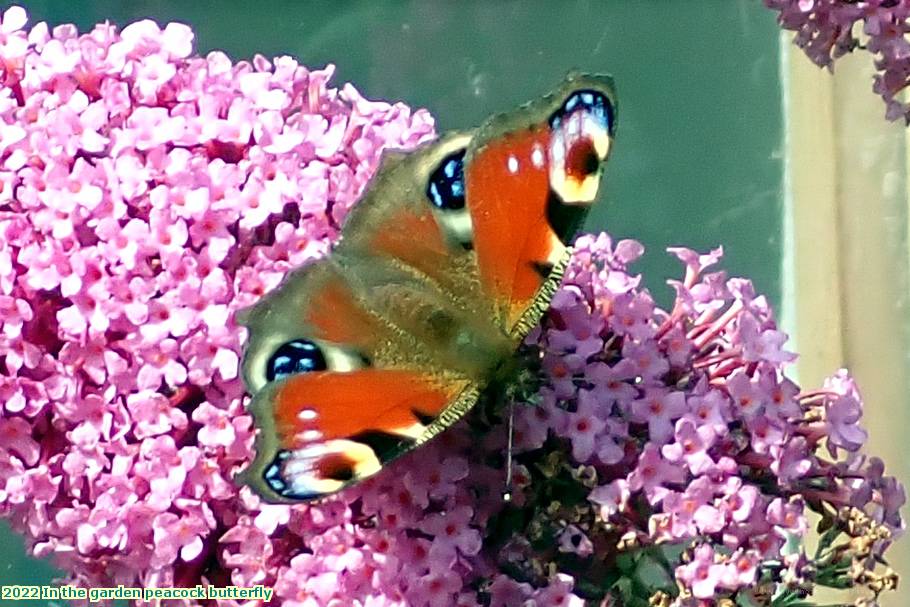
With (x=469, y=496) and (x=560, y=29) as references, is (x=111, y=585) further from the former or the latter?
(x=560, y=29)

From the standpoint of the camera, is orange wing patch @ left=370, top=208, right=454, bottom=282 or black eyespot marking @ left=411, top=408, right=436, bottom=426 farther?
orange wing patch @ left=370, top=208, right=454, bottom=282

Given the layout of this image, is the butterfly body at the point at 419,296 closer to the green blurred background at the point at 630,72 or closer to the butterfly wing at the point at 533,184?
the butterfly wing at the point at 533,184

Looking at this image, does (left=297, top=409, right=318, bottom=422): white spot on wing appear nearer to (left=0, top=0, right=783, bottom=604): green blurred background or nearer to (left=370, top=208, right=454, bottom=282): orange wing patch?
(left=370, top=208, right=454, bottom=282): orange wing patch

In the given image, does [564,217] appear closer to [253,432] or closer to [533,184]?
[533,184]

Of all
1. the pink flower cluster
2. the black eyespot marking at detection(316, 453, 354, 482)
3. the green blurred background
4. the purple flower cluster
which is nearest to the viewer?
the black eyespot marking at detection(316, 453, 354, 482)

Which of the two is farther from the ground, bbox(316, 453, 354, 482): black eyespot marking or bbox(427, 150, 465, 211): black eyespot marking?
bbox(427, 150, 465, 211): black eyespot marking

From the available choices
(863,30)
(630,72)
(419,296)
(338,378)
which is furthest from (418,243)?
(630,72)

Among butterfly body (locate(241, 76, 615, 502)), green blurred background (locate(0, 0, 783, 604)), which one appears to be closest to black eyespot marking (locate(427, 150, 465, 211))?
butterfly body (locate(241, 76, 615, 502))

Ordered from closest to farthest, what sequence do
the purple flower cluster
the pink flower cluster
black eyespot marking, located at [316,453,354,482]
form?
1. black eyespot marking, located at [316,453,354,482]
2. the purple flower cluster
3. the pink flower cluster
